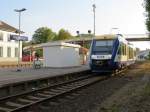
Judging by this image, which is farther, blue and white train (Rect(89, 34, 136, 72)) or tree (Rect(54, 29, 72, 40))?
tree (Rect(54, 29, 72, 40))

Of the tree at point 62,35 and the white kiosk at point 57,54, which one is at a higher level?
the tree at point 62,35

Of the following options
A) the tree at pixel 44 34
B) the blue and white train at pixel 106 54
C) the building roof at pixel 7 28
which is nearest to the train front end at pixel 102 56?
the blue and white train at pixel 106 54

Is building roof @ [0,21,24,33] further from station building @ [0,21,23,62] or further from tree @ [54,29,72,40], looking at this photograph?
tree @ [54,29,72,40]

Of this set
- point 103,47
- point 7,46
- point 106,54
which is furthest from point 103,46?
point 7,46

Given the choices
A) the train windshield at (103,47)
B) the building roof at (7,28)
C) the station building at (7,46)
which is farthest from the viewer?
the building roof at (7,28)

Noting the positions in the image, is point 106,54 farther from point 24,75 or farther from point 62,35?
point 62,35

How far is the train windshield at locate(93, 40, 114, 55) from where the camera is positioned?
2926cm

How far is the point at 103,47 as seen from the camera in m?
29.6

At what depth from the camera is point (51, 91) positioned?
17.9 m

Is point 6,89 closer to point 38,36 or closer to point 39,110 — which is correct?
point 39,110

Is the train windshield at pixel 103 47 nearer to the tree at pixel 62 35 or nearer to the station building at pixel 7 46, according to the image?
the station building at pixel 7 46

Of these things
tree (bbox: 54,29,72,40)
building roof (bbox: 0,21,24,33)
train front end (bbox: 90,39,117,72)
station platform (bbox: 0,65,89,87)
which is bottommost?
station platform (bbox: 0,65,89,87)

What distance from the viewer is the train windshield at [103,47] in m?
29.3

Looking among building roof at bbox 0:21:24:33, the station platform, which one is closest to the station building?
building roof at bbox 0:21:24:33
